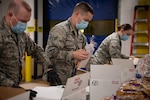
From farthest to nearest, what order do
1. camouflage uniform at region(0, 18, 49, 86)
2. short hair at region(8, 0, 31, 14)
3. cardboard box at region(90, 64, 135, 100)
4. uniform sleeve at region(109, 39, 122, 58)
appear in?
1. uniform sleeve at region(109, 39, 122, 58)
2. short hair at region(8, 0, 31, 14)
3. camouflage uniform at region(0, 18, 49, 86)
4. cardboard box at region(90, 64, 135, 100)

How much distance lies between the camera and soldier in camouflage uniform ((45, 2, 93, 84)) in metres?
2.46

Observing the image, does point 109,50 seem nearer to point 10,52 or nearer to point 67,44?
point 67,44

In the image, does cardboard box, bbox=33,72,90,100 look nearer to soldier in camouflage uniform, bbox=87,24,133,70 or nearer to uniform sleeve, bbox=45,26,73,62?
uniform sleeve, bbox=45,26,73,62

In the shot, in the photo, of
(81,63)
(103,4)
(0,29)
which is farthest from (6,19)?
(103,4)

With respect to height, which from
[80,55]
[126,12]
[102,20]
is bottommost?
[80,55]

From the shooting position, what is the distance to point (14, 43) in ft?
7.02

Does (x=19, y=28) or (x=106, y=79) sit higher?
(x=19, y=28)

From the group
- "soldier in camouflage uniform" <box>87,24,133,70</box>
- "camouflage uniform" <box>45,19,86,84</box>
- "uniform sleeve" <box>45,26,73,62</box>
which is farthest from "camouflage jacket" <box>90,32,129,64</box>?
"uniform sleeve" <box>45,26,73,62</box>

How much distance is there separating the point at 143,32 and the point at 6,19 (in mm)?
3845

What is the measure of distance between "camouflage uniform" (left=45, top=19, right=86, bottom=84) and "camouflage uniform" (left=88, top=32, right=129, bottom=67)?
782 mm

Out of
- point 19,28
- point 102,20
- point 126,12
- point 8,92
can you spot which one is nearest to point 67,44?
point 19,28

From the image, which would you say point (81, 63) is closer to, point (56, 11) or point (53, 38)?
point (53, 38)

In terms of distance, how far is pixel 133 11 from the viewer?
551cm

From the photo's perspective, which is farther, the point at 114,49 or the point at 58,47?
the point at 114,49
